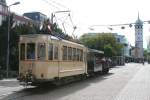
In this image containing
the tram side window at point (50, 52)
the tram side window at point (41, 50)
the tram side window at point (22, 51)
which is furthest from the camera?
the tram side window at point (22, 51)

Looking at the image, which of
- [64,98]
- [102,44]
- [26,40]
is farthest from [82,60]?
[102,44]

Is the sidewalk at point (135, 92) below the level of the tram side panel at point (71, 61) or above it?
below

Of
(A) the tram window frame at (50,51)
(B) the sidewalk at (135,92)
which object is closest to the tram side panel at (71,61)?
(A) the tram window frame at (50,51)

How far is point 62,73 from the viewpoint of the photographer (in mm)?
23141

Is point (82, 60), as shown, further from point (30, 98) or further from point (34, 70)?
point (30, 98)

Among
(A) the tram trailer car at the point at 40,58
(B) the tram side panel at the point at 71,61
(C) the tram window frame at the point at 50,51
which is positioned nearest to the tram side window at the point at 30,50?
(A) the tram trailer car at the point at 40,58

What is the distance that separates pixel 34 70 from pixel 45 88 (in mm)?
2528

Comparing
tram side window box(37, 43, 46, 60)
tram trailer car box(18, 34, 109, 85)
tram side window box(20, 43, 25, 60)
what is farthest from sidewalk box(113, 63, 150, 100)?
tram side window box(20, 43, 25, 60)

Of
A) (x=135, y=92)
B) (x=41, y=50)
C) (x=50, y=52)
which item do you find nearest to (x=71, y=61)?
(x=50, y=52)

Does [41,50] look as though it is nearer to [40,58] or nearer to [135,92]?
[40,58]

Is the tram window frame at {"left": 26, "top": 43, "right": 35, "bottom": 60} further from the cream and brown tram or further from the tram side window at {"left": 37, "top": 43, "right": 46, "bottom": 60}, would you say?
the tram side window at {"left": 37, "top": 43, "right": 46, "bottom": 60}

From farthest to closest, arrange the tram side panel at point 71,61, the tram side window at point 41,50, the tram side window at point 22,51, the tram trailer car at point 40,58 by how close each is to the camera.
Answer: the tram side panel at point 71,61 → the tram side window at point 22,51 → the tram side window at point 41,50 → the tram trailer car at point 40,58

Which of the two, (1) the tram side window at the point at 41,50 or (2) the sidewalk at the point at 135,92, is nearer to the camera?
(2) the sidewalk at the point at 135,92

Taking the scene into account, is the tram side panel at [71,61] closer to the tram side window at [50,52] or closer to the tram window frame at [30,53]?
the tram side window at [50,52]
